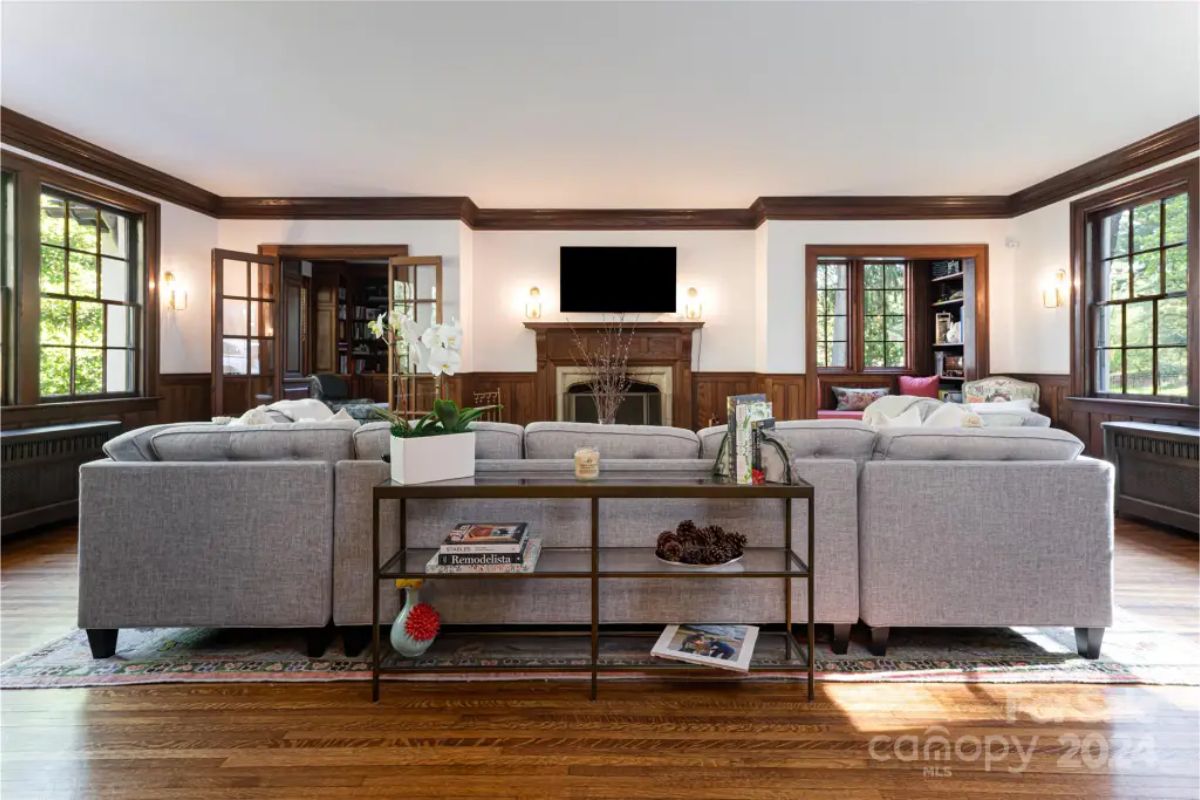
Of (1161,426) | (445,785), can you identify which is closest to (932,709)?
(445,785)

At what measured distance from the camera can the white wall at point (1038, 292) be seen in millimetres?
5371

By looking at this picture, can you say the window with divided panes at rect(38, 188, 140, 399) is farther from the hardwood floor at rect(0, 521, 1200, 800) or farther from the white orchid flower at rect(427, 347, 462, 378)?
the white orchid flower at rect(427, 347, 462, 378)

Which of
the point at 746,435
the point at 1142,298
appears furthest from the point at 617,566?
the point at 1142,298

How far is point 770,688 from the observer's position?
6.59 feet

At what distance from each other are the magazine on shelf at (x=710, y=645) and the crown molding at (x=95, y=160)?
16.7ft

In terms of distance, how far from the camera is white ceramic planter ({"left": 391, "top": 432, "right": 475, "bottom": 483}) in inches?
75.9

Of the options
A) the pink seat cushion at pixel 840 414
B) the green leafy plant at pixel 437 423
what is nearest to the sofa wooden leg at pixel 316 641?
the green leafy plant at pixel 437 423

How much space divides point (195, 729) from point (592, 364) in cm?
500

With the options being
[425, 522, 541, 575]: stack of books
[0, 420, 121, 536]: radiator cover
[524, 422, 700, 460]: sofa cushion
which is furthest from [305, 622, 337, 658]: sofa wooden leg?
[0, 420, 121, 536]: radiator cover

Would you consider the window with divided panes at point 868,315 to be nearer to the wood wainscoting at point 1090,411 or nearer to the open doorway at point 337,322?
the wood wainscoting at point 1090,411

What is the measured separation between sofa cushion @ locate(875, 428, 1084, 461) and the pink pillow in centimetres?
514

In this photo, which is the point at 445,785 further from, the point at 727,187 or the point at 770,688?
the point at 727,187

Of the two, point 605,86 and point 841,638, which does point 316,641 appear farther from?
point 605,86

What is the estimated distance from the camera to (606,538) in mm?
2223
